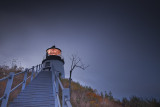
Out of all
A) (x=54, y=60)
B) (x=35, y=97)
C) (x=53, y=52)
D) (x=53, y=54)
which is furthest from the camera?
(x=53, y=52)

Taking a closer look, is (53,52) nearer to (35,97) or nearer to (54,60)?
(54,60)

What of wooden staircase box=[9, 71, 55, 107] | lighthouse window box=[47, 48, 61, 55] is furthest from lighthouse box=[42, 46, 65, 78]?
wooden staircase box=[9, 71, 55, 107]

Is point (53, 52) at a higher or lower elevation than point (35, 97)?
higher

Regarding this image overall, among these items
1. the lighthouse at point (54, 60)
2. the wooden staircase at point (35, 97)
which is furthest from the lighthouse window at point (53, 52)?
the wooden staircase at point (35, 97)

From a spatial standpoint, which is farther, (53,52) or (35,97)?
(53,52)

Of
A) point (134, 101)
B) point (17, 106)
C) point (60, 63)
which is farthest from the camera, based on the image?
point (60, 63)

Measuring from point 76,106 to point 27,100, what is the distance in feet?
9.98

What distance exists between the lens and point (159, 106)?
25.9 ft

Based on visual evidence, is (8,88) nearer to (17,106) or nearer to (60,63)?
(17,106)

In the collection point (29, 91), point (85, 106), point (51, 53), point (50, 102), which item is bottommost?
point (85, 106)

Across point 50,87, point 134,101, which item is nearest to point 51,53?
point 50,87

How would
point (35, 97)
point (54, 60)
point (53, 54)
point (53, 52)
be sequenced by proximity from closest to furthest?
point (35, 97) < point (54, 60) < point (53, 54) < point (53, 52)

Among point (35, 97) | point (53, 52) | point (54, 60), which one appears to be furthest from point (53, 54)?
Answer: point (35, 97)

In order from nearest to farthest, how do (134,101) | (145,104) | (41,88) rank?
(41,88)
(145,104)
(134,101)
